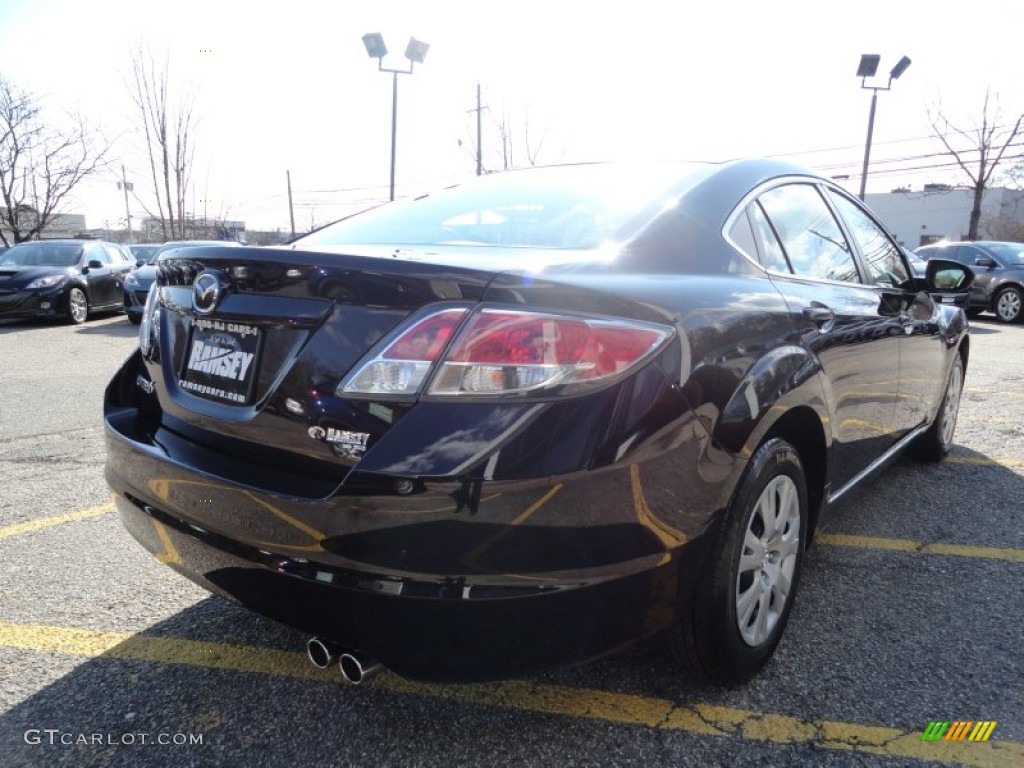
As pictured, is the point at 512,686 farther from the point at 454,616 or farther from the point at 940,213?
the point at 940,213

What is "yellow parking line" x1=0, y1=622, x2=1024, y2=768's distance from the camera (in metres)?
1.96

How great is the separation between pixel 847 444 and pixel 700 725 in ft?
4.17

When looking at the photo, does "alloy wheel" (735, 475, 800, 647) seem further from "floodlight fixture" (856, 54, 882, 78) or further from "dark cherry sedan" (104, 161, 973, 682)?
"floodlight fixture" (856, 54, 882, 78)

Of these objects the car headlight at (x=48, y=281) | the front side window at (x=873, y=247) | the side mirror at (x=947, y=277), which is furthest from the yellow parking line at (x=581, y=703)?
the car headlight at (x=48, y=281)

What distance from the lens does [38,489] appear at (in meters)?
3.94

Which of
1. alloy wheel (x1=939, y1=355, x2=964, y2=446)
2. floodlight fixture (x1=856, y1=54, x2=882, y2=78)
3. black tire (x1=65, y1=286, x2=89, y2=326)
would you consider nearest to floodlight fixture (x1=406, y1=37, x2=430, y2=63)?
black tire (x1=65, y1=286, x2=89, y2=326)

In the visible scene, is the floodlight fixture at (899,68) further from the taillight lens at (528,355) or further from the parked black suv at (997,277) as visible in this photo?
the taillight lens at (528,355)

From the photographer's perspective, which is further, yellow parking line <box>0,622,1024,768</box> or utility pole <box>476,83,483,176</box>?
utility pole <box>476,83,483,176</box>

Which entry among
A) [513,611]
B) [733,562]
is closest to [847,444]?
Result: [733,562]

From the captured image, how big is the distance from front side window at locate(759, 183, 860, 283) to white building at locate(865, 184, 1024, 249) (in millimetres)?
56109

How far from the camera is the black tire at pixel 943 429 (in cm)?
436

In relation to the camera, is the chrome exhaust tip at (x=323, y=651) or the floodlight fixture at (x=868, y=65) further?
the floodlight fixture at (x=868, y=65)

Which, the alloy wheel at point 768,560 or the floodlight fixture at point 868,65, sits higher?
the floodlight fixture at point 868,65

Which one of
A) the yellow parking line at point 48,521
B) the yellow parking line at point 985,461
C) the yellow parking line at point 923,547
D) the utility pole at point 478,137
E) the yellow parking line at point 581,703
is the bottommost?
the yellow parking line at point 985,461
